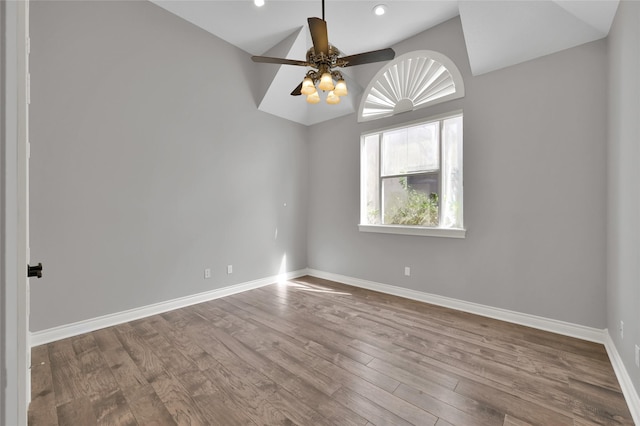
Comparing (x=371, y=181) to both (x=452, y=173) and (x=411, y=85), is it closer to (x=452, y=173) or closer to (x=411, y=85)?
(x=452, y=173)

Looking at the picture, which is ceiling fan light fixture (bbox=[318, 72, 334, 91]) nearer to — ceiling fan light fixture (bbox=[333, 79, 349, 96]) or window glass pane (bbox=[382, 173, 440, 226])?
ceiling fan light fixture (bbox=[333, 79, 349, 96])

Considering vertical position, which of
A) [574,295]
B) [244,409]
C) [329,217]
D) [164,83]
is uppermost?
[164,83]

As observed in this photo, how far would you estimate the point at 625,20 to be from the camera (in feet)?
6.44

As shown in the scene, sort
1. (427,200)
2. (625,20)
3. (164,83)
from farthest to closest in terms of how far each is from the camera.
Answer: (427,200), (164,83), (625,20)

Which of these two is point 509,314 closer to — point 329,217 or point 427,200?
point 427,200

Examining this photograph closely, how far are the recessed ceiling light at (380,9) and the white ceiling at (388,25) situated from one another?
5cm

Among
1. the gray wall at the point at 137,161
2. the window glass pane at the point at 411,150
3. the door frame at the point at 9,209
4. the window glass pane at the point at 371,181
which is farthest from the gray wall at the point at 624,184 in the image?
the gray wall at the point at 137,161

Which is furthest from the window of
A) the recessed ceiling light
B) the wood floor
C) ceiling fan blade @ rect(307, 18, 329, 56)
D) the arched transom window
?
ceiling fan blade @ rect(307, 18, 329, 56)

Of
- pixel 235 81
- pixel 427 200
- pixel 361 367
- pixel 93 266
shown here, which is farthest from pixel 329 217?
pixel 93 266

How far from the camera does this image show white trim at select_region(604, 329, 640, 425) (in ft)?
5.43

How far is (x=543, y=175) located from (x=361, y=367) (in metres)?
2.67

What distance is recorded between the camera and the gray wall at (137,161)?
8.50ft

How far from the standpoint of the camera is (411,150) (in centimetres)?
391

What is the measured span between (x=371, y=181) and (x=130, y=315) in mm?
3680
